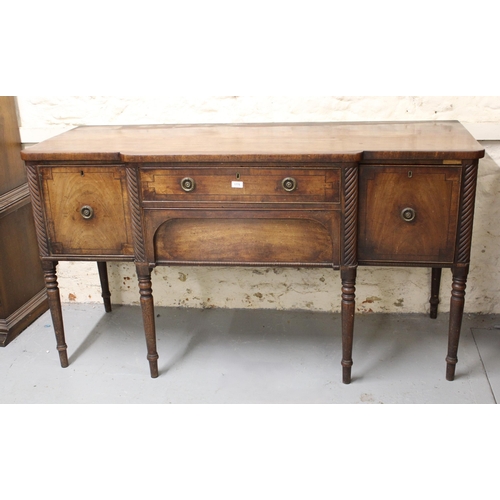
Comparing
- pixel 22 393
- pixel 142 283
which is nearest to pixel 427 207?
pixel 142 283

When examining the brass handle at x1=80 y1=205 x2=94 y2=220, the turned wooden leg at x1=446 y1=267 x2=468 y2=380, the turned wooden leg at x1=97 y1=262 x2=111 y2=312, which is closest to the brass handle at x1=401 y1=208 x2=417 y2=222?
the turned wooden leg at x1=446 y1=267 x2=468 y2=380

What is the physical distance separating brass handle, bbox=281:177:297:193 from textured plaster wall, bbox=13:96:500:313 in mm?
761

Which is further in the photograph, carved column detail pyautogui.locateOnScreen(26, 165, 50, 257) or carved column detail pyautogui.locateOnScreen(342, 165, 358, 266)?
carved column detail pyautogui.locateOnScreen(26, 165, 50, 257)

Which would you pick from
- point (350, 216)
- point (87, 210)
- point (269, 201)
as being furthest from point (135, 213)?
point (350, 216)

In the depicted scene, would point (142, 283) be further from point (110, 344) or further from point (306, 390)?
point (306, 390)

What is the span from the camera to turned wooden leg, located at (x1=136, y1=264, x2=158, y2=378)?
2738mm

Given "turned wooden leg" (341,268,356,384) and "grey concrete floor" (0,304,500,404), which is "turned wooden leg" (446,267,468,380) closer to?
"grey concrete floor" (0,304,500,404)

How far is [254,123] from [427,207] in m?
1.05

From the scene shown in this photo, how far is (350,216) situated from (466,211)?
18.0 inches

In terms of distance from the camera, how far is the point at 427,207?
8.20 ft

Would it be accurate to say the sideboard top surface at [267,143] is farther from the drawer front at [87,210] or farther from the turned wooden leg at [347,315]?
the turned wooden leg at [347,315]

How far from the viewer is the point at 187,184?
2.54 meters

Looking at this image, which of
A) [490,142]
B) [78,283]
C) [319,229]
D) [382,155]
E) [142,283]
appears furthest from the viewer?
[78,283]

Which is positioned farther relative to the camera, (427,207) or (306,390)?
(306,390)
